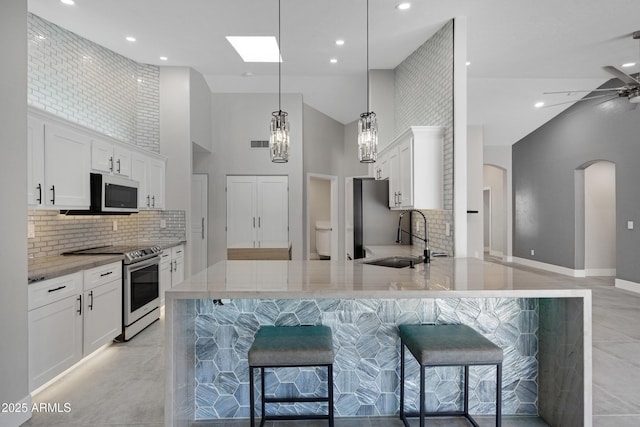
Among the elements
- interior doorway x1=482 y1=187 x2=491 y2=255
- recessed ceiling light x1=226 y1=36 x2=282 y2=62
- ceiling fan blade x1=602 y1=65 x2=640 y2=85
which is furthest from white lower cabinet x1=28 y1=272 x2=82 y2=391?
interior doorway x1=482 y1=187 x2=491 y2=255

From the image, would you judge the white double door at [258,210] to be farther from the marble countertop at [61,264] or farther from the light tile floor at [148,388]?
the marble countertop at [61,264]

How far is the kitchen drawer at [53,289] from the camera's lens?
240cm

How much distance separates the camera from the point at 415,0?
3305 mm

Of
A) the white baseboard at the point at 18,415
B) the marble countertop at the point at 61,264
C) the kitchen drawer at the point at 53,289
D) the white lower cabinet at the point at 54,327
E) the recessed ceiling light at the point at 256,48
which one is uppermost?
the recessed ceiling light at the point at 256,48

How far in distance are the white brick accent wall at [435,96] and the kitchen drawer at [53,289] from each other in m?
3.55

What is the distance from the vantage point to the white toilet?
868 cm

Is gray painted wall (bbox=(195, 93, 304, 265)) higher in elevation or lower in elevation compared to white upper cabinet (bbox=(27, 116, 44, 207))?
higher

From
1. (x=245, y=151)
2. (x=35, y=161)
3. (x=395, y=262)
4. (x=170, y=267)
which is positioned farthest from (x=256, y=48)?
(x=395, y=262)

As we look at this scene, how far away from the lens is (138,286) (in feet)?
Answer: 12.4

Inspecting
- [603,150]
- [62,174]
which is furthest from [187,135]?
[603,150]

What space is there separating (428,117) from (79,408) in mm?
4318

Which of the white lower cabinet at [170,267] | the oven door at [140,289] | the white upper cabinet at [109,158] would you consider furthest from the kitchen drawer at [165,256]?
the white upper cabinet at [109,158]

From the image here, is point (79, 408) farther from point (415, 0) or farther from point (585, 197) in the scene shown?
point (585, 197)

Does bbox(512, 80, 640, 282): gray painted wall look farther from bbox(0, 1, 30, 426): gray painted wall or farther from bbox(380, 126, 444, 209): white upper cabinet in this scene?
bbox(0, 1, 30, 426): gray painted wall
